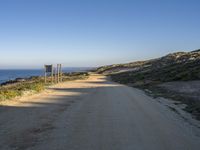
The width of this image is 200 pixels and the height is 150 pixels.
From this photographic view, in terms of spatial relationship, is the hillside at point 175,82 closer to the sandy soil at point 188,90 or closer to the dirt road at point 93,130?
the sandy soil at point 188,90

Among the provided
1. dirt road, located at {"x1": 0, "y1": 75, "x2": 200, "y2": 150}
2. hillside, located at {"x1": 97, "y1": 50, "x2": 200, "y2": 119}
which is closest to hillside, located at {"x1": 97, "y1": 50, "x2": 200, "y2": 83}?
hillside, located at {"x1": 97, "y1": 50, "x2": 200, "y2": 119}

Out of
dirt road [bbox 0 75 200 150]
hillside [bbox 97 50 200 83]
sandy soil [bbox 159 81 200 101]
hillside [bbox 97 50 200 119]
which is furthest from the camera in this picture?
hillside [bbox 97 50 200 83]

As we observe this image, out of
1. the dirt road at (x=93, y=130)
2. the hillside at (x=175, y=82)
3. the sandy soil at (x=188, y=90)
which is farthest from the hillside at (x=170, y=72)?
the dirt road at (x=93, y=130)

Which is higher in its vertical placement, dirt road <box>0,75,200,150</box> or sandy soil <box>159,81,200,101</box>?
dirt road <box>0,75,200,150</box>

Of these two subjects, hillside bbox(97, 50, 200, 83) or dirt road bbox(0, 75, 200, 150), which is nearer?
dirt road bbox(0, 75, 200, 150)

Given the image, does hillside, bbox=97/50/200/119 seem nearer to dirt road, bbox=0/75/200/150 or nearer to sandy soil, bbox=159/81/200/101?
sandy soil, bbox=159/81/200/101

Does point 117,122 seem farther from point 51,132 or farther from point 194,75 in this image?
point 194,75

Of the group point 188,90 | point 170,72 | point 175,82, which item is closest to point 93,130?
point 188,90

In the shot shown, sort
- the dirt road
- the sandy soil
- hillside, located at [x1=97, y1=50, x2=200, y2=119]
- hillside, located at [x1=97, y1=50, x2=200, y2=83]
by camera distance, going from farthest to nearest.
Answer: hillside, located at [x1=97, y1=50, x2=200, y2=83]
the sandy soil
hillside, located at [x1=97, y1=50, x2=200, y2=119]
the dirt road

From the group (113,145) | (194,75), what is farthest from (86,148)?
(194,75)

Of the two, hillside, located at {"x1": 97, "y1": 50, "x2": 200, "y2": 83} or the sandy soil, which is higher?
hillside, located at {"x1": 97, "y1": 50, "x2": 200, "y2": 83}

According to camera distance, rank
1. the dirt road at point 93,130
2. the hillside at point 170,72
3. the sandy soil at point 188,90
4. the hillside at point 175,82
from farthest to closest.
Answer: the hillside at point 170,72 < the sandy soil at point 188,90 < the hillside at point 175,82 < the dirt road at point 93,130

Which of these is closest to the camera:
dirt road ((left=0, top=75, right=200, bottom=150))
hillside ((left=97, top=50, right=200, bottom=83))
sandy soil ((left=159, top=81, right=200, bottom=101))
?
dirt road ((left=0, top=75, right=200, bottom=150))

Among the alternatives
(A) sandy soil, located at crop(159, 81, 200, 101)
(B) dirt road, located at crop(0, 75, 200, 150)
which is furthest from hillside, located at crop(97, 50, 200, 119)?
(B) dirt road, located at crop(0, 75, 200, 150)
